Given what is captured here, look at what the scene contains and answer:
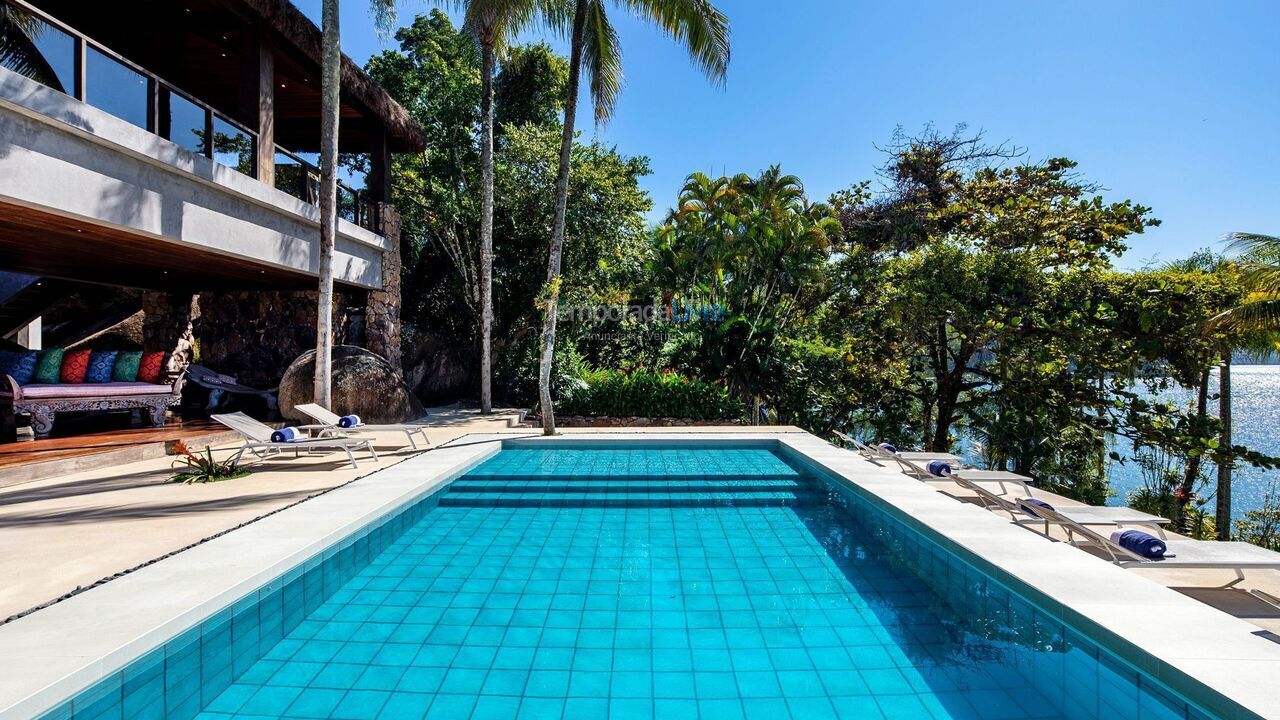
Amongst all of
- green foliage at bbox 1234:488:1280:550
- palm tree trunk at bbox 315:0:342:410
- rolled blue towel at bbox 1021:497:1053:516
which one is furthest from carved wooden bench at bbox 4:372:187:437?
green foliage at bbox 1234:488:1280:550

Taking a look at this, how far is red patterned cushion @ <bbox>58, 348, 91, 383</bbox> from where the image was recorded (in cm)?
886

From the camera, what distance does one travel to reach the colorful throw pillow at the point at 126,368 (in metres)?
9.48

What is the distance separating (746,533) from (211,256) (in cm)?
930

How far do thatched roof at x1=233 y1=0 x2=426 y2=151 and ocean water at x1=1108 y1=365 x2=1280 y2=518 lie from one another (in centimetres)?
1768

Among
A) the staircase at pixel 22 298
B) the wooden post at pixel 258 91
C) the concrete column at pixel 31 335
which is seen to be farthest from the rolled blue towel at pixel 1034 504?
the concrete column at pixel 31 335

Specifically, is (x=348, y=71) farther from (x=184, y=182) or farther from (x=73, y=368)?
(x=73, y=368)

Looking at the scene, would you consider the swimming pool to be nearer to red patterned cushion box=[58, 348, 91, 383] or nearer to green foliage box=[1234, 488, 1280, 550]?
red patterned cushion box=[58, 348, 91, 383]

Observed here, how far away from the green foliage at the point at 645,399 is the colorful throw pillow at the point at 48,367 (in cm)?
829

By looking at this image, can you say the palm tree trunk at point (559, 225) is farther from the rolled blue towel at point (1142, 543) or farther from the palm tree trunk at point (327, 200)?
the rolled blue towel at point (1142, 543)

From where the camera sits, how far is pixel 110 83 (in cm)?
689

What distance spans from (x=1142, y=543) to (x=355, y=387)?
11.9 m

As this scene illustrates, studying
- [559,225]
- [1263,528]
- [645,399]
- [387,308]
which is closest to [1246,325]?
[1263,528]

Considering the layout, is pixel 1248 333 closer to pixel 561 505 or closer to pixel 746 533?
pixel 746 533

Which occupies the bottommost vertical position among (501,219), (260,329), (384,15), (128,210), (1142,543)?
(1142,543)
